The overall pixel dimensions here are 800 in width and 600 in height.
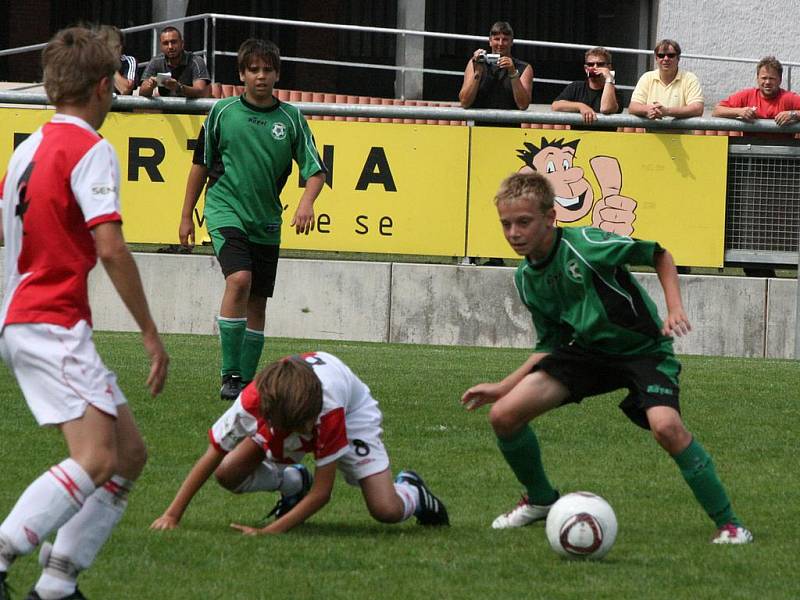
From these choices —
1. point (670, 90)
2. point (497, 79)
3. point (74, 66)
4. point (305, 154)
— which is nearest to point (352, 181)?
point (497, 79)

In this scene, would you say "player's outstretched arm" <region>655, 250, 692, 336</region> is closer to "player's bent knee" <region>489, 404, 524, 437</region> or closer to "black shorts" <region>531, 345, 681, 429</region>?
"black shorts" <region>531, 345, 681, 429</region>

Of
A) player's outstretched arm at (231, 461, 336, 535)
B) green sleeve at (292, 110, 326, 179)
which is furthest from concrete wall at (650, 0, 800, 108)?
player's outstretched arm at (231, 461, 336, 535)

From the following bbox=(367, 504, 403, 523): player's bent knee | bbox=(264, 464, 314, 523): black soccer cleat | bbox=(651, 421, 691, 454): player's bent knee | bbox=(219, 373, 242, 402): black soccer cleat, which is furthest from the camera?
bbox=(219, 373, 242, 402): black soccer cleat

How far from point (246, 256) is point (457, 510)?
3276 millimetres

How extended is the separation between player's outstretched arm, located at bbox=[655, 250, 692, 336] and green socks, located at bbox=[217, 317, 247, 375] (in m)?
4.01

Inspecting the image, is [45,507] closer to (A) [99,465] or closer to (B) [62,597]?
(A) [99,465]

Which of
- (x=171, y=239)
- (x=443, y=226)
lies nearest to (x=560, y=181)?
(x=443, y=226)

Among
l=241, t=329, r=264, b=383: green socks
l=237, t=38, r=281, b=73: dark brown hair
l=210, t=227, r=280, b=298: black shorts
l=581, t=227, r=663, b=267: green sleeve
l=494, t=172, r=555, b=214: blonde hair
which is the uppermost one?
l=237, t=38, r=281, b=73: dark brown hair

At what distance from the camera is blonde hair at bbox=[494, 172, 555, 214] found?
562 cm

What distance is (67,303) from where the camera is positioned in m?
4.31

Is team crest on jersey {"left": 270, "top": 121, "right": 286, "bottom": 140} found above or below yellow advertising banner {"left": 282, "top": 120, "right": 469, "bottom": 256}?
above

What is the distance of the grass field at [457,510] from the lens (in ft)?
16.2

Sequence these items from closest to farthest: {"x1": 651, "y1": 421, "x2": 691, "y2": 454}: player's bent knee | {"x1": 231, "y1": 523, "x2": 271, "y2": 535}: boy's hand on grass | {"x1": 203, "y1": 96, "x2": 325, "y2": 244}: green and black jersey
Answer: {"x1": 651, "y1": 421, "x2": 691, "y2": 454}: player's bent knee
{"x1": 231, "y1": 523, "x2": 271, "y2": 535}: boy's hand on grass
{"x1": 203, "y1": 96, "x2": 325, "y2": 244}: green and black jersey

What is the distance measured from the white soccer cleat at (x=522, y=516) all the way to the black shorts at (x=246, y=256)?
352 centimetres
